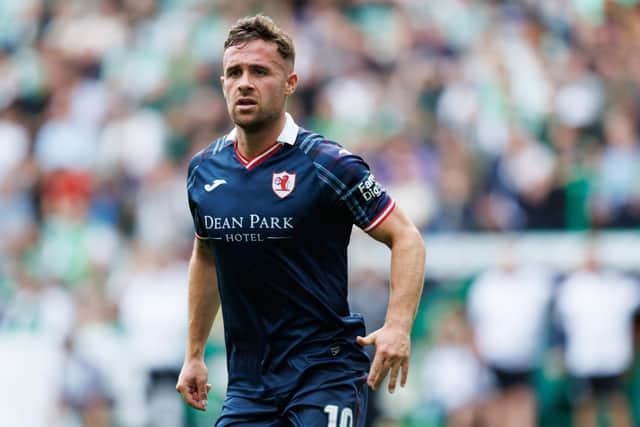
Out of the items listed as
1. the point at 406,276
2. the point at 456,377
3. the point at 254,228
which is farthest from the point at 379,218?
the point at 456,377

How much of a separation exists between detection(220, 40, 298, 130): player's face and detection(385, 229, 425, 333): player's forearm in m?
0.79

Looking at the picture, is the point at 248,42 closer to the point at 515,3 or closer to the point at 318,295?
the point at 318,295

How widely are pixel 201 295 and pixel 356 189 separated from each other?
101 cm

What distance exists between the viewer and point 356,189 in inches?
192

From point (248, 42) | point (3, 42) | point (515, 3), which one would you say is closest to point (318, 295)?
point (248, 42)

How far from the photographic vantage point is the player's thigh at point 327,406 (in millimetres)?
4809

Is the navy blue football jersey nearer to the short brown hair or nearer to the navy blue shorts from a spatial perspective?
the navy blue shorts

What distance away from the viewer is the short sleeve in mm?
4879

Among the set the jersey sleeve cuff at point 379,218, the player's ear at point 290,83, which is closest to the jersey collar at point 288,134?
the player's ear at point 290,83

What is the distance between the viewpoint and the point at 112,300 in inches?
459

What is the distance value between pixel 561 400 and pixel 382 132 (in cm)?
334

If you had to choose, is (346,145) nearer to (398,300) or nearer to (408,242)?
(408,242)

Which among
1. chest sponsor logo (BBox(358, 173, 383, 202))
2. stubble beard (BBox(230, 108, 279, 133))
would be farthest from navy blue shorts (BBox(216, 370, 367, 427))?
stubble beard (BBox(230, 108, 279, 133))

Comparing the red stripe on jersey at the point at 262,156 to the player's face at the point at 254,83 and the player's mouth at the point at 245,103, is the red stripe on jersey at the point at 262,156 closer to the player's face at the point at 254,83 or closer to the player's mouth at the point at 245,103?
the player's face at the point at 254,83
